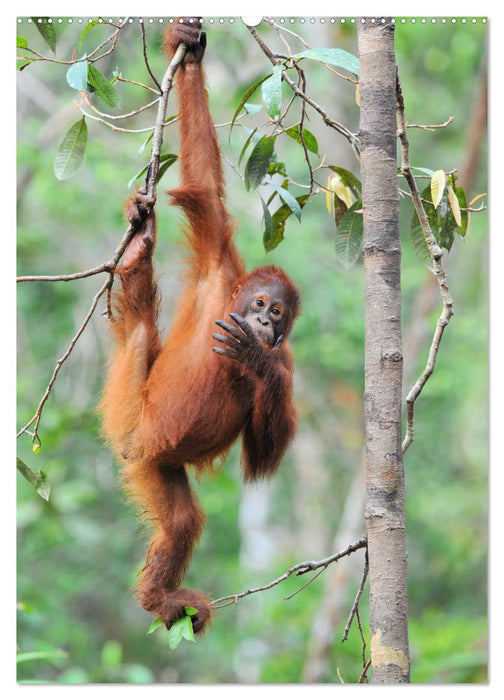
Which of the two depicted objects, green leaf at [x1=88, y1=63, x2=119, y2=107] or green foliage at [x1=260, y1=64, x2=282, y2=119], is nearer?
green foliage at [x1=260, y1=64, x2=282, y2=119]

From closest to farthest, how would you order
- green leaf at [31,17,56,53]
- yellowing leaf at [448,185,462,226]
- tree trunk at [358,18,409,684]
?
1. tree trunk at [358,18,409,684]
2. yellowing leaf at [448,185,462,226]
3. green leaf at [31,17,56,53]

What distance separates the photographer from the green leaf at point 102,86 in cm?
324

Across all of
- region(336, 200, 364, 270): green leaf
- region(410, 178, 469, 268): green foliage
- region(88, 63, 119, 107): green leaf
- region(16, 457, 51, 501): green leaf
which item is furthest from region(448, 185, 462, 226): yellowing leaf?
region(16, 457, 51, 501): green leaf

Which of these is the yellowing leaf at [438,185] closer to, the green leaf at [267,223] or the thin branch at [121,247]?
the green leaf at [267,223]

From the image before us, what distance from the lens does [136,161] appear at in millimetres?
7281

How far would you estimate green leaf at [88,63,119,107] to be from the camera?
128 inches

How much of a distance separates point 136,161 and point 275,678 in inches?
184

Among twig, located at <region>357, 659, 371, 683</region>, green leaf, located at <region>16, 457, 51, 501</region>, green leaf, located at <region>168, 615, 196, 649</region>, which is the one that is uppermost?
green leaf, located at <region>16, 457, 51, 501</region>

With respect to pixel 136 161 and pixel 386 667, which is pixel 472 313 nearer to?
pixel 136 161

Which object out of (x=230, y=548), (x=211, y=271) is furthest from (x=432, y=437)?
(x=211, y=271)

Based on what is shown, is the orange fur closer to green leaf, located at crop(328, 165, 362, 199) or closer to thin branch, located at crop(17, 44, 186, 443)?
thin branch, located at crop(17, 44, 186, 443)

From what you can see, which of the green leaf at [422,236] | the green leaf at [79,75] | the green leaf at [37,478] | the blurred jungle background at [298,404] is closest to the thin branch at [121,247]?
the green leaf at [37,478]

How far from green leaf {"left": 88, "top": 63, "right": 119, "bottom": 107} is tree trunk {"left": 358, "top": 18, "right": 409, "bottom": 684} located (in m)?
1.14

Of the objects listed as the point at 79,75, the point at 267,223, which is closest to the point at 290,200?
the point at 267,223
